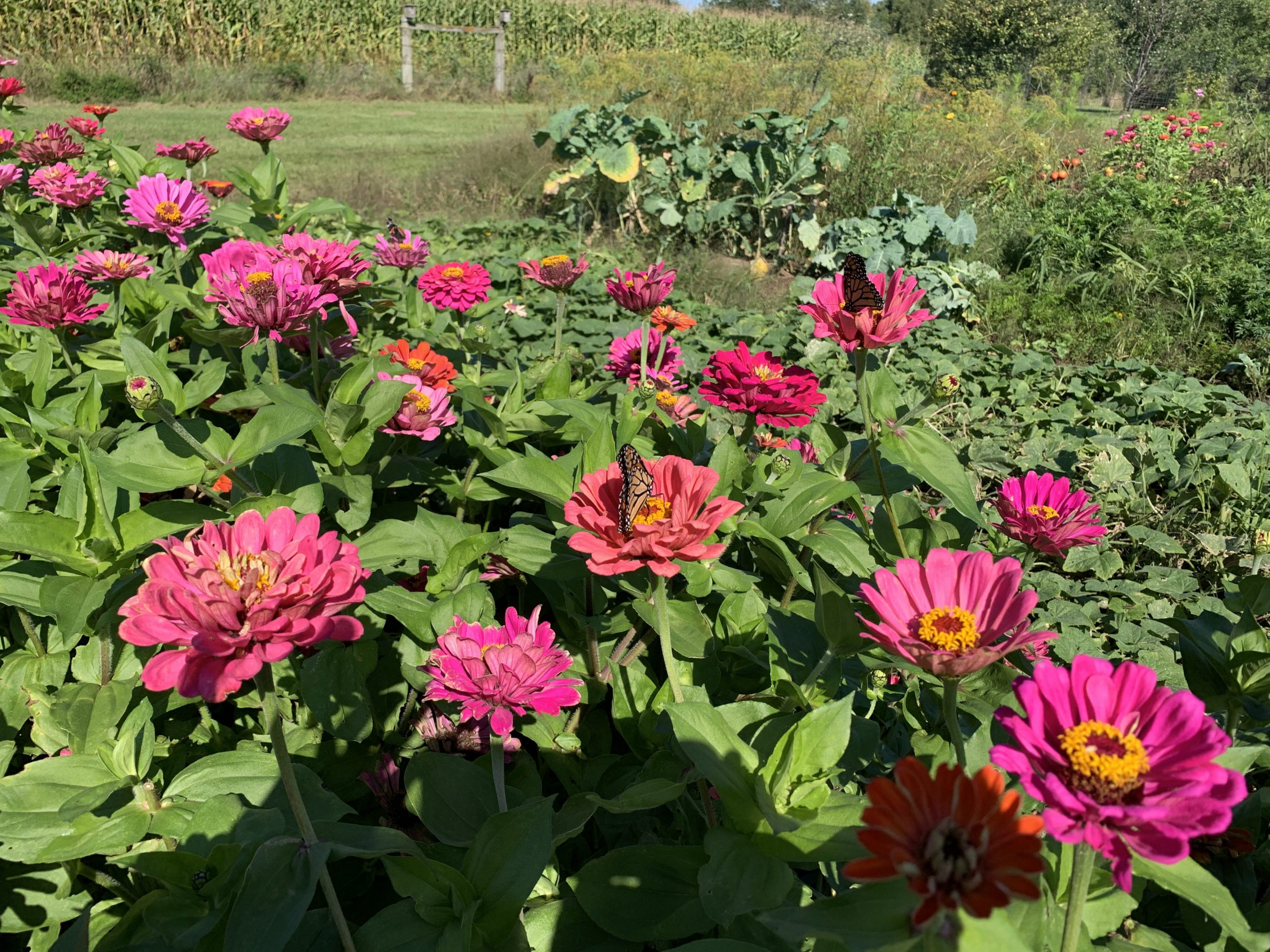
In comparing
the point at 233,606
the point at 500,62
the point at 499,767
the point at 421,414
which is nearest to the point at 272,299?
the point at 421,414

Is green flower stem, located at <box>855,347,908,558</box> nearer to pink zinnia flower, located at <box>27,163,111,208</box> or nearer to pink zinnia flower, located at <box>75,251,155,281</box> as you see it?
pink zinnia flower, located at <box>75,251,155,281</box>

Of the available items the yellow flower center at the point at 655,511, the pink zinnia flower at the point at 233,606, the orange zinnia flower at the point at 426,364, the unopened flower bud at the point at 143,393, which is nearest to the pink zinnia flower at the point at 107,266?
the orange zinnia flower at the point at 426,364

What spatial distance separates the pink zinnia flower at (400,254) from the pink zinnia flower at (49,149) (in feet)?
4.32

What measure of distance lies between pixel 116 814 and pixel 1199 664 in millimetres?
1711

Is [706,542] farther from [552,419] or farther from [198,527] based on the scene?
[198,527]

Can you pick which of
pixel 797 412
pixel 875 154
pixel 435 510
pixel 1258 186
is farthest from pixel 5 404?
pixel 1258 186

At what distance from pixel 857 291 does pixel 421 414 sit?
95cm

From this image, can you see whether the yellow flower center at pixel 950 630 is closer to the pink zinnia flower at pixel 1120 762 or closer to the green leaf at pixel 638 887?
the pink zinnia flower at pixel 1120 762

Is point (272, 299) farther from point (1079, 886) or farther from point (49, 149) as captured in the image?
point (49, 149)

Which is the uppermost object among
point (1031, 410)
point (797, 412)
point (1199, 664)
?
point (797, 412)

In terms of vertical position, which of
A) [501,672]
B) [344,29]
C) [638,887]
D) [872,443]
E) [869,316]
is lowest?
[638,887]

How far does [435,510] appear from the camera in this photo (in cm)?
219

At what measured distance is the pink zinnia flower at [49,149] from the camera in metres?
3.05

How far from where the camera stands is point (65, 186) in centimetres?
267
